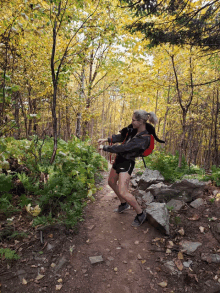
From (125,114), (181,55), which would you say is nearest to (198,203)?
(181,55)

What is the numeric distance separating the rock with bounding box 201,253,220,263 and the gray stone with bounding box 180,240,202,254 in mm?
170

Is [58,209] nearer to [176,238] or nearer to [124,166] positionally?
[124,166]

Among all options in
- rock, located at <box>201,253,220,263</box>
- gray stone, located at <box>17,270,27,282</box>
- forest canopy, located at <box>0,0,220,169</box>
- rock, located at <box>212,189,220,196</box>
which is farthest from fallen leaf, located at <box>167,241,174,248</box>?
forest canopy, located at <box>0,0,220,169</box>

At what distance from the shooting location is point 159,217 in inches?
128

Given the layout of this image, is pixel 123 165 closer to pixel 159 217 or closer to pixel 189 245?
pixel 159 217

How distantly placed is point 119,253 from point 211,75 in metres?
8.93

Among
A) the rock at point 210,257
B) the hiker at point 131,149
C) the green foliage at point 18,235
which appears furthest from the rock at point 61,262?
the rock at point 210,257

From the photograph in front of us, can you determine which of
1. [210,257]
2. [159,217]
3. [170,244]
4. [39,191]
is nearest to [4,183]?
[39,191]

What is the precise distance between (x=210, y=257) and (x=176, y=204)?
131 centimetres

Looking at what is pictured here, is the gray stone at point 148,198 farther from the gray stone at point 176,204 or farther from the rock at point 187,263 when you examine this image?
the rock at point 187,263

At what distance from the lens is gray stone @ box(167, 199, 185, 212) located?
3.74 m

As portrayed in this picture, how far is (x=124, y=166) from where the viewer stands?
3.44 metres

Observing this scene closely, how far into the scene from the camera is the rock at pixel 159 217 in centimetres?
315

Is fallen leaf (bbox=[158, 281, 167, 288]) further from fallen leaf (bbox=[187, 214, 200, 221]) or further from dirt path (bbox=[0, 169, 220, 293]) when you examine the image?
fallen leaf (bbox=[187, 214, 200, 221])
